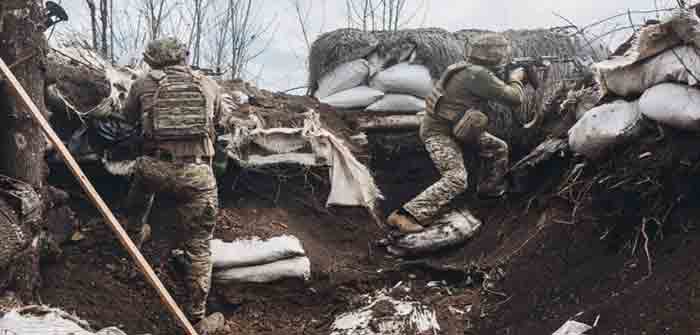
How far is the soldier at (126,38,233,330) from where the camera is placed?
388 centimetres

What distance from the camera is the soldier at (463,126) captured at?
4.69 meters

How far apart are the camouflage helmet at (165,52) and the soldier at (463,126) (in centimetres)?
186

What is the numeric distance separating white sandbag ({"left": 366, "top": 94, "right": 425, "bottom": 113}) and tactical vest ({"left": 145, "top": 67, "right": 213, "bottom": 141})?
2.27 m

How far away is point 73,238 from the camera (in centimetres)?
409

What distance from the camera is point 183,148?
3.92 metres

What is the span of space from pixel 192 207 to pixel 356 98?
7.76 feet

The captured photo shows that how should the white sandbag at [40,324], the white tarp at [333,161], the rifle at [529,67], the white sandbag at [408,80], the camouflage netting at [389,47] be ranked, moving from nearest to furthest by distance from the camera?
1. the white sandbag at [40,324]
2. the rifle at [529,67]
3. the white tarp at [333,161]
4. the white sandbag at [408,80]
5. the camouflage netting at [389,47]

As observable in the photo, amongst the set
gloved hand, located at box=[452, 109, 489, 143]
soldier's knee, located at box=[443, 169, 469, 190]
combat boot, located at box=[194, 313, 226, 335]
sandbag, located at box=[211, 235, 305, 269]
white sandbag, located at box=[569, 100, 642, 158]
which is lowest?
combat boot, located at box=[194, 313, 226, 335]

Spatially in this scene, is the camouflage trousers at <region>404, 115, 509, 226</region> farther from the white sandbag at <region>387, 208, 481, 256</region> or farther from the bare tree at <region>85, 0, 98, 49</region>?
the bare tree at <region>85, 0, 98, 49</region>

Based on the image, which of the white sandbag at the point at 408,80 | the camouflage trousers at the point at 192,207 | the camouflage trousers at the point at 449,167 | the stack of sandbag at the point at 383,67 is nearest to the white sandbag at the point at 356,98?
the stack of sandbag at the point at 383,67

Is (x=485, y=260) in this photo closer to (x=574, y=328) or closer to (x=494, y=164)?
(x=494, y=164)

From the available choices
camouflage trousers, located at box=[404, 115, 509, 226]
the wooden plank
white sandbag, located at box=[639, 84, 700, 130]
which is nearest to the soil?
white sandbag, located at box=[639, 84, 700, 130]

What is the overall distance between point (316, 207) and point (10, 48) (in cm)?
242

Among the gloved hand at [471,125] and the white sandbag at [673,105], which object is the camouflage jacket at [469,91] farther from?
the white sandbag at [673,105]
